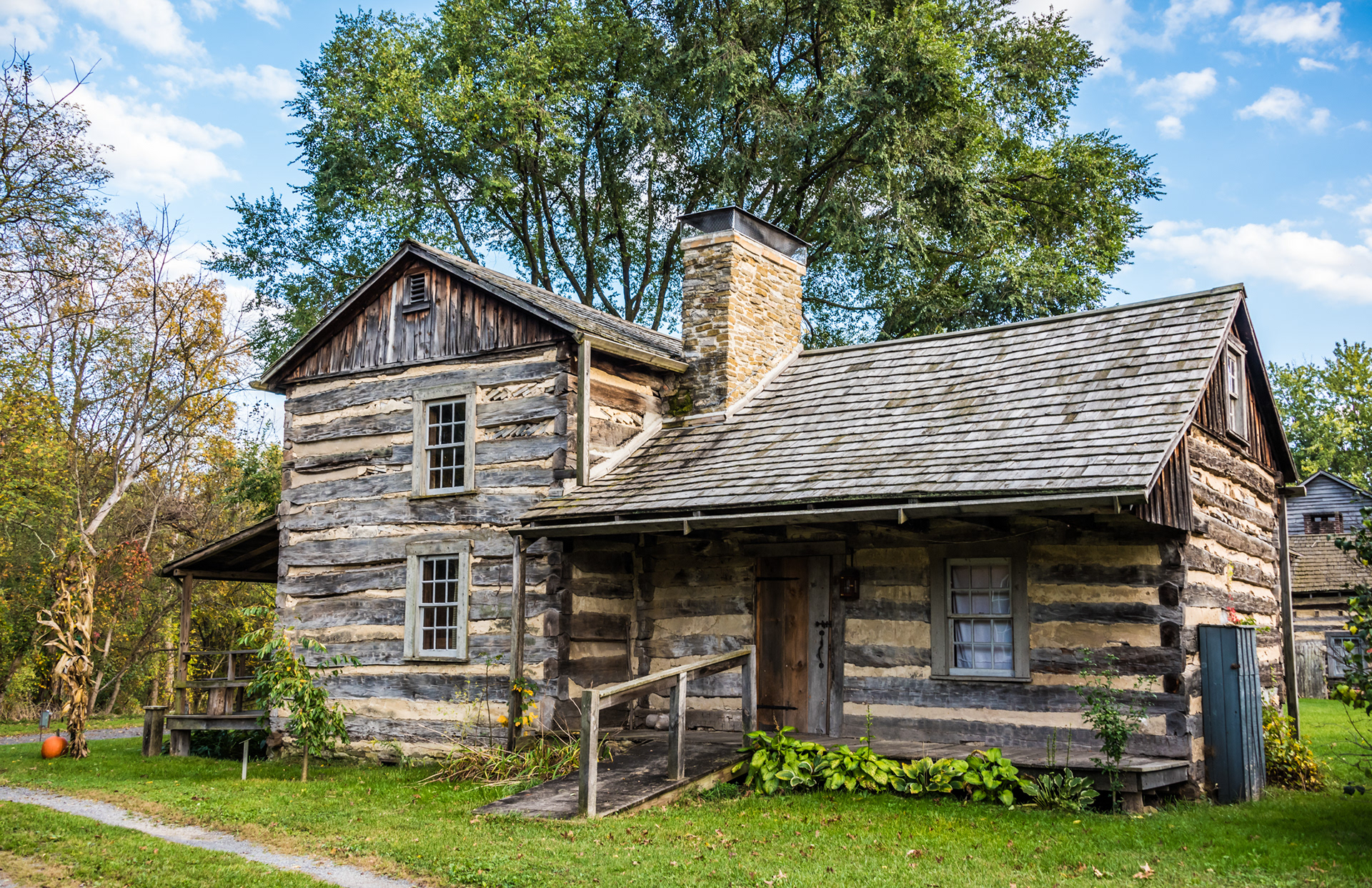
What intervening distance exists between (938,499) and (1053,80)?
18951 millimetres

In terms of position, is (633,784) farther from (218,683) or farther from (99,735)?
(99,735)

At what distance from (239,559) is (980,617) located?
1216 cm

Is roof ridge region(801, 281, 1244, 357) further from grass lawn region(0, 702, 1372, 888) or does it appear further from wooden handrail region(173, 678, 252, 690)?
wooden handrail region(173, 678, 252, 690)

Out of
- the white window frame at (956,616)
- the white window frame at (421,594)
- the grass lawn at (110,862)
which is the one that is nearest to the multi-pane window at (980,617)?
the white window frame at (956,616)

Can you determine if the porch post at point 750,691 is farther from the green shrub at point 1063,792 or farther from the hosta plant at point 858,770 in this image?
the green shrub at point 1063,792

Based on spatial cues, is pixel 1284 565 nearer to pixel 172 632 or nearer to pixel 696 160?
pixel 696 160

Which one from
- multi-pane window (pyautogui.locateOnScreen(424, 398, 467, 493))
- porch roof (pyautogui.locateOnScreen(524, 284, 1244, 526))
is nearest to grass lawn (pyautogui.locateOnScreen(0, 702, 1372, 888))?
porch roof (pyautogui.locateOnScreen(524, 284, 1244, 526))

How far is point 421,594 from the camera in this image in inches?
560

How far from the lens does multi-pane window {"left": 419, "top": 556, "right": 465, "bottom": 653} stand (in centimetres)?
1388

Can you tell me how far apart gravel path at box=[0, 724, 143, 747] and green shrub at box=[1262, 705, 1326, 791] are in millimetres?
18718

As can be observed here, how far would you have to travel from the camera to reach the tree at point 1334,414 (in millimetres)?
39750

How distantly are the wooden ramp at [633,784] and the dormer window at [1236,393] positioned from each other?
6933mm

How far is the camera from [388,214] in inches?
909

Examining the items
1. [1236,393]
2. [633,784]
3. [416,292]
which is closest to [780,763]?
[633,784]
